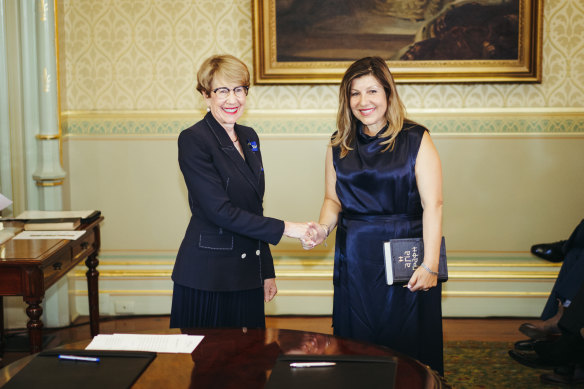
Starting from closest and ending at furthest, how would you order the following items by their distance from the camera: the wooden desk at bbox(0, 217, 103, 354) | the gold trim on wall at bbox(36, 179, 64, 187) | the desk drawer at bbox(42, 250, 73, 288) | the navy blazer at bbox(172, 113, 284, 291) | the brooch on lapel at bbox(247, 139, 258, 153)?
the navy blazer at bbox(172, 113, 284, 291) < the brooch on lapel at bbox(247, 139, 258, 153) < the wooden desk at bbox(0, 217, 103, 354) < the desk drawer at bbox(42, 250, 73, 288) < the gold trim on wall at bbox(36, 179, 64, 187)

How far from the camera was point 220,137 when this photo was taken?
8.97ft

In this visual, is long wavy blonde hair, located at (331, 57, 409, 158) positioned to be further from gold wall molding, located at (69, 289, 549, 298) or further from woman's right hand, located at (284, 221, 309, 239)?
gold wall molding, located at (69, 289, 549, 298)

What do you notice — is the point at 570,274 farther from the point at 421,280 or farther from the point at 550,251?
the point at 421,280

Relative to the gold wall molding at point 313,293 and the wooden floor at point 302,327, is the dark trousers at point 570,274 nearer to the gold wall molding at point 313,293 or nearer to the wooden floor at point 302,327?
the wooden floor at point 302,327

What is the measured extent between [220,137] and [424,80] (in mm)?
2295

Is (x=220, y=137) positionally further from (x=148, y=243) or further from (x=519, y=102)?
(x=519, y=102)

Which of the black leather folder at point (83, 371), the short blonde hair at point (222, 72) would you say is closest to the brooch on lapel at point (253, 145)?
the short blonde hair at point (222, 72)

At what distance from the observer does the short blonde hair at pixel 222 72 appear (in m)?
2.67

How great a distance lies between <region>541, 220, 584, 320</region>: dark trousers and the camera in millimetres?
3840

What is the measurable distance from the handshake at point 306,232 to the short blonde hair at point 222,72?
612mm

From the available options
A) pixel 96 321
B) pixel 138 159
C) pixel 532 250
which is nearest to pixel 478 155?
pixel 532 250

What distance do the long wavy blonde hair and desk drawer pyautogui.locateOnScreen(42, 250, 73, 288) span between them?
1449 millimetres

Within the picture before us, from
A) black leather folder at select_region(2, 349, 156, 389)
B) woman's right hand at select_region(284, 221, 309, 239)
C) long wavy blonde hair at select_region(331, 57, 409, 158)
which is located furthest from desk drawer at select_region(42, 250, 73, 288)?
long wavy blonde hair at select_region(331, 57, 409, 158)

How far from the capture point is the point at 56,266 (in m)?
3.28
